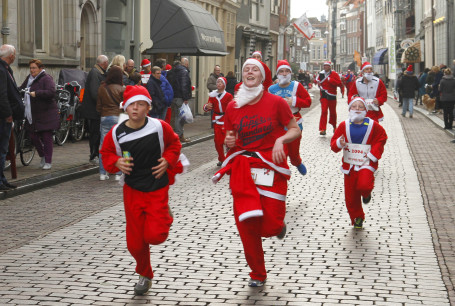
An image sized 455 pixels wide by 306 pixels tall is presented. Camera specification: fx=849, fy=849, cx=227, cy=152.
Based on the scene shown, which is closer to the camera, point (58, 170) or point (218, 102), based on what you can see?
point (58, 170)

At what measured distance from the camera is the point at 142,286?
20.2 ft

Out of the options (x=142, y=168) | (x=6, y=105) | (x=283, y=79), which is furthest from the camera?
(x=283, y=79)

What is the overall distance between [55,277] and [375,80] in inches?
419

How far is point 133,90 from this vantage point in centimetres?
633

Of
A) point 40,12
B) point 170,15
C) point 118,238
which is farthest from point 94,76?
point 170,15

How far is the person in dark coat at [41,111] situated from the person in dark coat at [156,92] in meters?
3.18

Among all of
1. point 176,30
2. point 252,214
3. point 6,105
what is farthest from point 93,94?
point 176,30

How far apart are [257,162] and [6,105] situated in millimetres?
5941

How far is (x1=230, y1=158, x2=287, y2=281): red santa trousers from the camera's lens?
629cm

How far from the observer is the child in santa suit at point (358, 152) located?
884 centimetres

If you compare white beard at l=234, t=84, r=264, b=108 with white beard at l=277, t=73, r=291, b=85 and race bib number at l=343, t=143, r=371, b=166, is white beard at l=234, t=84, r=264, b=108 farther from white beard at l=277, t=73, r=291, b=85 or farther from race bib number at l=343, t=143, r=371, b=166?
white beard at l=277, t=73, r=291, b=85

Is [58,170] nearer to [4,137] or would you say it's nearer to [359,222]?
[4,137]

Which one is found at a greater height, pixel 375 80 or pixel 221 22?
pixel 221 22

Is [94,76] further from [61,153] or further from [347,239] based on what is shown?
[347,239]
